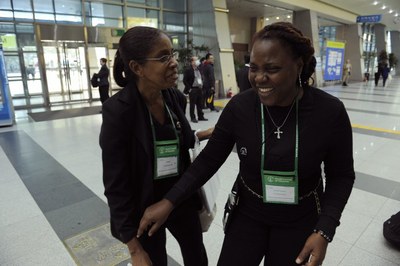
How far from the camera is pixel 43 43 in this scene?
902cm

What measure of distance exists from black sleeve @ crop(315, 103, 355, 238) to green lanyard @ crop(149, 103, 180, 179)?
586 mm

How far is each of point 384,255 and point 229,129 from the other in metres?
1.71

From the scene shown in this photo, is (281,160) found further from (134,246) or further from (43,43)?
(43,43)

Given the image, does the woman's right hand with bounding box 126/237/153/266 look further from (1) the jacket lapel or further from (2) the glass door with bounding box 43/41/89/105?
(2) the glass door with bounding box 43/41/89/105

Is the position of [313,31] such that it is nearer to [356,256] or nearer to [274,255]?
[356,256]

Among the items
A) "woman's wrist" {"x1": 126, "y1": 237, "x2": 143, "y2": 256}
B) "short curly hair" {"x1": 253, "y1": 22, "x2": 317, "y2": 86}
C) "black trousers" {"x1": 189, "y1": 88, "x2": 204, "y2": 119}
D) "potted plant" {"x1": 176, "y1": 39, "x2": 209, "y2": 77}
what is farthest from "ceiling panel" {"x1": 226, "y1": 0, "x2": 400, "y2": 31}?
"woman's wrist" {"x1": 126, "y1": 237, "x2": 143, "y2": 256}

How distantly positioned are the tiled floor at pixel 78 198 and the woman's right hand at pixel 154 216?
3.36 feet

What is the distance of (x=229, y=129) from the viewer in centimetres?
117

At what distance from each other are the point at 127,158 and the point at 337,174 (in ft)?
2.61

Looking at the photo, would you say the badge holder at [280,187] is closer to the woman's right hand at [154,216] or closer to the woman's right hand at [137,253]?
the woman's right hand at [154,216]

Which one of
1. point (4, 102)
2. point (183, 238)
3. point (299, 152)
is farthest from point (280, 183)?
point (4, 102)

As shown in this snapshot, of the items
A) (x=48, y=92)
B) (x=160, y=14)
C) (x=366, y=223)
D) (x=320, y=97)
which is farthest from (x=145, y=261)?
(x=160, y=14)

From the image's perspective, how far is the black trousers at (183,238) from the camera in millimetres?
1245

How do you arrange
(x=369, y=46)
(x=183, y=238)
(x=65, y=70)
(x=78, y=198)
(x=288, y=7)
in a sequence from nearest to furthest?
(x=183, y=238)
(x=78, y=198)
(x=65, y=70)
(x=288, y=7)
(x=369, y=46)
